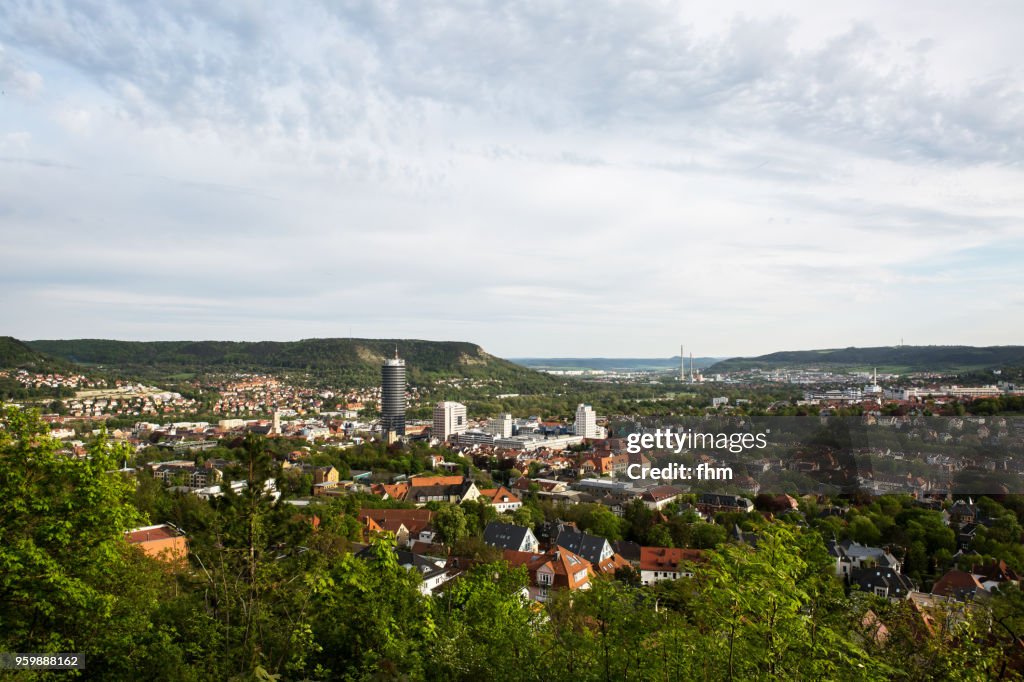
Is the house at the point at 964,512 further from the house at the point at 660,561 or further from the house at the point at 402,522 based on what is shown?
the house at the point at 402,522

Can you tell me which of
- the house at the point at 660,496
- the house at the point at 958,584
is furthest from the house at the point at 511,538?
the house at the point at 958,584

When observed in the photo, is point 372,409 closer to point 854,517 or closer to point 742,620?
point 854,517

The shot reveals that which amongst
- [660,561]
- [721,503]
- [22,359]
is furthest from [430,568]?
[22,359]

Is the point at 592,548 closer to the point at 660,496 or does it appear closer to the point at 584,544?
the point at 584,544

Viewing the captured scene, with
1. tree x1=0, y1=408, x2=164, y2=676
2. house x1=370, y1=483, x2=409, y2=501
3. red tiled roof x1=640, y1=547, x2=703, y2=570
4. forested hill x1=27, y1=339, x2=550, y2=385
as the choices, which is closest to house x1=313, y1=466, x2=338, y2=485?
house x1=370, y1=483, x2=409, y2=501

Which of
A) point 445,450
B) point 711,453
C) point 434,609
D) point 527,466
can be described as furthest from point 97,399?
point 434,609

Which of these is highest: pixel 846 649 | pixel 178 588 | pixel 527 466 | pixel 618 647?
pixel 846 649
